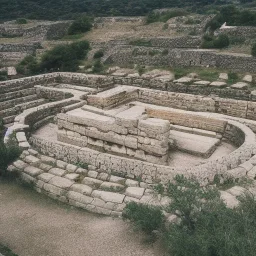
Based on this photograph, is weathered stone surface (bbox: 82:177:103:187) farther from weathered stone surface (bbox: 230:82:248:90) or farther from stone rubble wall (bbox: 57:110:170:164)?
weathered stone surface (bbox: 230:82:248:90)

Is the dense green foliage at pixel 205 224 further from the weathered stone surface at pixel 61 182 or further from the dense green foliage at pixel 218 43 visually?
the dense green foliage at pixel 218 43

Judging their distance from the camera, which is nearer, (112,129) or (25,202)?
(25,202)

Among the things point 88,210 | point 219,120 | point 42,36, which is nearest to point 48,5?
point 42,36

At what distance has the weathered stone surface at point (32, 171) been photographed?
9568 mm

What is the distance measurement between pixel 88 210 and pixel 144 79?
1011cm

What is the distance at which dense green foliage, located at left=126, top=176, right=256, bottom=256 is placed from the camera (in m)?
5.79

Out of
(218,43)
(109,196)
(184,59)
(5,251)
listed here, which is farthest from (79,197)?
(218,43)

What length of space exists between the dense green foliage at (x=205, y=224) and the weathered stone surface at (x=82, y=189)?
5.01 ft

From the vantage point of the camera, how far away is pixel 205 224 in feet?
21.0

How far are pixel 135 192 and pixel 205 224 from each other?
2.40m

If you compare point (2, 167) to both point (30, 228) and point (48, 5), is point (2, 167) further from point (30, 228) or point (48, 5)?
point (48, 5)

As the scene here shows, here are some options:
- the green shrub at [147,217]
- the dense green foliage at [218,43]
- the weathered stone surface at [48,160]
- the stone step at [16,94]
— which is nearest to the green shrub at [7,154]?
the weathered stone surface at [48,160]

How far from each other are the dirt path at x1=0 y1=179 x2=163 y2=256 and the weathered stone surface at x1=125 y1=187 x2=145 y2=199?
728 millimetres

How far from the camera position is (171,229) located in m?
6.82
